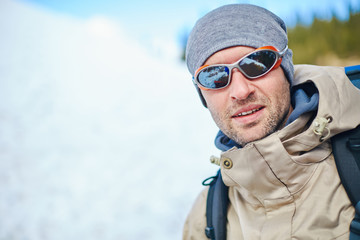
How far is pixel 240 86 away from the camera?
4.79 feet

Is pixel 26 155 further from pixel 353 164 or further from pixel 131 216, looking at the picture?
pixel 353 164

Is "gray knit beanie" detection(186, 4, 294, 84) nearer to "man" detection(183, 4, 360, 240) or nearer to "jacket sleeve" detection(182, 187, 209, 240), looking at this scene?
"man" detection(183, 4, 360, 240)

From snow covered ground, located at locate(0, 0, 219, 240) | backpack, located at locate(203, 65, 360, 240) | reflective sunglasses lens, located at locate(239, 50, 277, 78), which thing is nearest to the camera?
backpack, located at locate(203, 65, 360, 240)

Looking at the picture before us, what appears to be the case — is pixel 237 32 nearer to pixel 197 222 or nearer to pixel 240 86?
pixel 240 86

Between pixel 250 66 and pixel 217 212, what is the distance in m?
0.94

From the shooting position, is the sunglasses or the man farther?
the sunglasses

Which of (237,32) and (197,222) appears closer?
(237,32)

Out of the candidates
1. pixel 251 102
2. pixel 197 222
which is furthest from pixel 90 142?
pixel 251 102

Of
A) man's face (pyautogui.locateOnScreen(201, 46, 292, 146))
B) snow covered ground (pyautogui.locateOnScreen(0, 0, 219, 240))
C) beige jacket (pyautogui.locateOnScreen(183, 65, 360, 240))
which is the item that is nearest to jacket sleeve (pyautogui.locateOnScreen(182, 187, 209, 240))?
beige jacket (pyautogui.locateOnScreen(183, 65, 360, 240))

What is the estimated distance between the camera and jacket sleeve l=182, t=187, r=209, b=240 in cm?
175

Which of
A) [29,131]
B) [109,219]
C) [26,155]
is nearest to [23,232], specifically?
[109,219]

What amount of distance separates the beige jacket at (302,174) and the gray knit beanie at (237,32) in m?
0.37

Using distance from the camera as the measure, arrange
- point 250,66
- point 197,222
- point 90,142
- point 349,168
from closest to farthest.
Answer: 1. point 349,168
2. point 250,66
3. point 197,222
4. point 90,142

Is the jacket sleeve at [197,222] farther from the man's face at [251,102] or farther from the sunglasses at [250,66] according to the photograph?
the sunglasses at [250,66]
